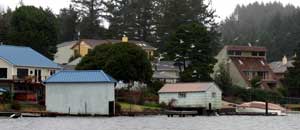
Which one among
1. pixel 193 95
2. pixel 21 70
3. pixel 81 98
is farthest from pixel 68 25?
pixel 81 98

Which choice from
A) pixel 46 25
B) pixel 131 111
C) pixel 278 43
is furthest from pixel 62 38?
pixel 131 111

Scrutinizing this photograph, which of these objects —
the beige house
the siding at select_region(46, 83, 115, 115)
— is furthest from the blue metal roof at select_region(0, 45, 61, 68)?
the beige house

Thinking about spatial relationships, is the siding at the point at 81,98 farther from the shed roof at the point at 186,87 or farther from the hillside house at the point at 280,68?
the hillside house at the point at 280,68

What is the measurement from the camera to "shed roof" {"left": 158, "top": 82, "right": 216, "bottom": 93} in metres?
90.1

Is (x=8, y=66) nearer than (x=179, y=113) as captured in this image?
No

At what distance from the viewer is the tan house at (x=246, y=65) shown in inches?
4692

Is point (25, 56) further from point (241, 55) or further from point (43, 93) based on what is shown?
point (241, 55)

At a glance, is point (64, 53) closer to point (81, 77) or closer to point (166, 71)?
point (166, 71)

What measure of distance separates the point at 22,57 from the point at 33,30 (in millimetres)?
17220

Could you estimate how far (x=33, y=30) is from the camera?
349 ft

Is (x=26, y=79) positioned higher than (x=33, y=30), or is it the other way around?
(x=33, y=30)

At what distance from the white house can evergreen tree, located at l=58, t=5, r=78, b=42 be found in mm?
65777

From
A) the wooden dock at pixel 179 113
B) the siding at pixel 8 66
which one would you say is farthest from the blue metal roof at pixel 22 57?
the wooden dock at pixel 179 113

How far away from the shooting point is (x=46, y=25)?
107625mm
